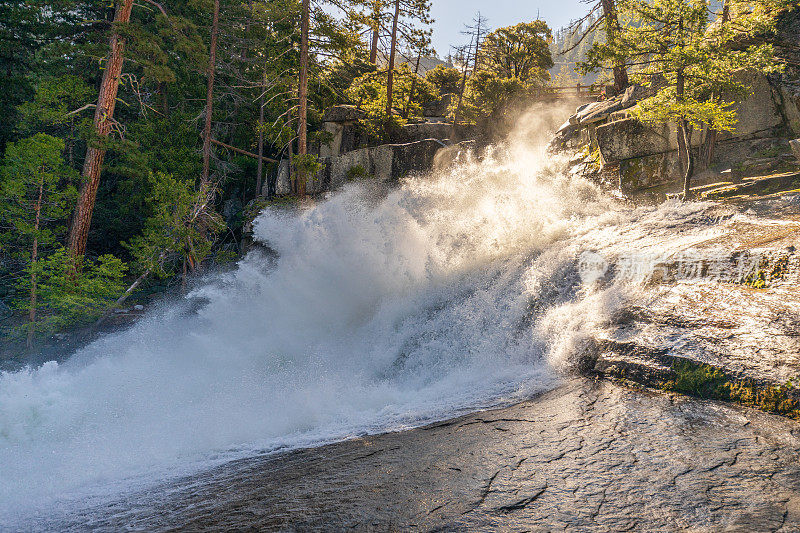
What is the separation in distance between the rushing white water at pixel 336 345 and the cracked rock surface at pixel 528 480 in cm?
79

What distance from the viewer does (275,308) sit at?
10906 mm

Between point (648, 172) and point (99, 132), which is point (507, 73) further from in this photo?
point (99, 132)

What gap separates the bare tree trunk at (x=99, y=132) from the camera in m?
14.8

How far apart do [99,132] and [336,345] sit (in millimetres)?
12853

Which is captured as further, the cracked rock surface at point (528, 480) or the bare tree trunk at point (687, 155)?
the bare tree trunk at point (687, 155)

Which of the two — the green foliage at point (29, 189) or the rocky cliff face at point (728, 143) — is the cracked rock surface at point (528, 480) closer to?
the rocky cliff face at point (728, 143)

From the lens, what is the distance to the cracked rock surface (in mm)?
2846

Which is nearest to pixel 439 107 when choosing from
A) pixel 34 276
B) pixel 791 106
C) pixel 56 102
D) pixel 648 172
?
pixel 648 172

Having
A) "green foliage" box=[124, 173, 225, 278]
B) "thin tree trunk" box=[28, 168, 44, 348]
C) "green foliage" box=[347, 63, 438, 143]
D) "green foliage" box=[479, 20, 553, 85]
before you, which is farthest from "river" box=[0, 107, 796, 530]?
"green foliage" box=[479, 20, 553, 85]

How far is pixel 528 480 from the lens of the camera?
3.39 meters

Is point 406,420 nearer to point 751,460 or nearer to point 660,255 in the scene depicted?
point 751,460

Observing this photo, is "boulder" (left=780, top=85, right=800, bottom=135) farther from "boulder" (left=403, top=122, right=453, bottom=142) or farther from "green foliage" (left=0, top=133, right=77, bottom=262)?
"green foliage" (left=0, top=133, right=77, bottom=262)

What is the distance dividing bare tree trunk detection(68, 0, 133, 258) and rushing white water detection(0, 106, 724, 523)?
4.06 meters

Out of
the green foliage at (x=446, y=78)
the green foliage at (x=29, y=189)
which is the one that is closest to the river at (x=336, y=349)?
the green foliage at (x=29, y=189)
